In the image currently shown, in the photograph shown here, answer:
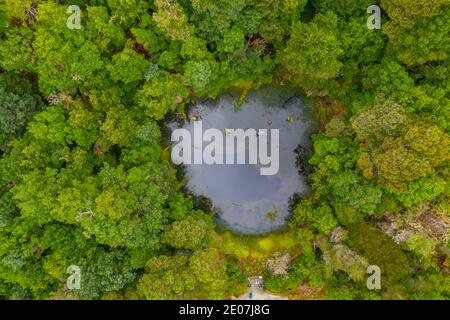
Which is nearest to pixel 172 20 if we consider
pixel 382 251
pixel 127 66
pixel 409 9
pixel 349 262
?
pixel 127 66

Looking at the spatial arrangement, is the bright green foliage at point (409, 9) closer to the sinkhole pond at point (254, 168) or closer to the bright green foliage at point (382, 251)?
the sinkhole pond at point (254, 168)

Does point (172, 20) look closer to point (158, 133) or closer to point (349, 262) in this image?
point (158, 133)

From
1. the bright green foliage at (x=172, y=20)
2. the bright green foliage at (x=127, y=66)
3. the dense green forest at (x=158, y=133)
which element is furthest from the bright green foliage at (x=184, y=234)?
the bright green foliage at (x=172, y=20)

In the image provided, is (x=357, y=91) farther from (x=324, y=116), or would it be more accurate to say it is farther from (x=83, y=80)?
(x=83, y=80)

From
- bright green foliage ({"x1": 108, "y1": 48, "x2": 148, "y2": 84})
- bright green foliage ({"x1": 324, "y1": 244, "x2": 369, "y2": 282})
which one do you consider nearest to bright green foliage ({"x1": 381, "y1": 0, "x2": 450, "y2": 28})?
bright green foliage ({"x1": 324, "y1": 244, "x2": 369, "y2": 282})

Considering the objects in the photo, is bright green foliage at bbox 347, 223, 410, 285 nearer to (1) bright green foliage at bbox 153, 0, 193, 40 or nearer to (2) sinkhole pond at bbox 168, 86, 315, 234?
(2) sinkhole pond at bbox 168, 86, 315, 234

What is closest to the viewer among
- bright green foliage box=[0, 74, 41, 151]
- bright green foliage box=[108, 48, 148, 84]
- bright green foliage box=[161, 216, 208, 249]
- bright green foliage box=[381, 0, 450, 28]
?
bright green foliage box=[381, 0, 450, 28]

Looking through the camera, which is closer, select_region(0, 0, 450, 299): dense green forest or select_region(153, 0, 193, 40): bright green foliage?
select_region(0, 0, 450, 299): dense green forest

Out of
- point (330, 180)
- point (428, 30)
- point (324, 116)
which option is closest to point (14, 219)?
point (330, 180)
